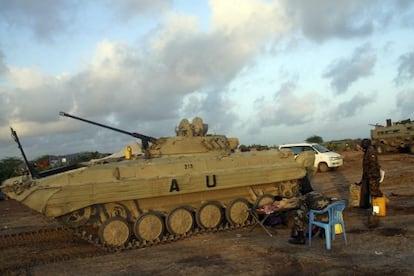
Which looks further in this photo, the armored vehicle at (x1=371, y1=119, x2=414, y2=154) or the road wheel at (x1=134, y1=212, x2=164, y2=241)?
the armored vehicle at (x1=371, y1=119, x2=414, y2=154)

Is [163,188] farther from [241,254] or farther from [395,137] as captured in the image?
[395,137]

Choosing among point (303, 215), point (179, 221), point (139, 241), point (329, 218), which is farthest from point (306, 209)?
point (139, 241)

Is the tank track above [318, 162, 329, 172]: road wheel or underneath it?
underneath

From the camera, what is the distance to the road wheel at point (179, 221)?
1086cm

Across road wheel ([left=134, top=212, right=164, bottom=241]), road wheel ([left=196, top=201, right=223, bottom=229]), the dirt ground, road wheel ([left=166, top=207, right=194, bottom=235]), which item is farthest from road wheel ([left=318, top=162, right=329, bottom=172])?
road wheel ([left=134, top=212, right=164, bottom=241])

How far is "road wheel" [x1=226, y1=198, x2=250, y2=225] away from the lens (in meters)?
11.6

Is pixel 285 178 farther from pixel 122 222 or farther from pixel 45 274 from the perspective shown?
pixel 45 274

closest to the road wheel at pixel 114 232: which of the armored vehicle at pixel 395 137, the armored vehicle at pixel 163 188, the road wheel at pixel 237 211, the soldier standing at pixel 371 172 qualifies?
the armored vehicle at pixel 163 188

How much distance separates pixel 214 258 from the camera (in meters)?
8.67

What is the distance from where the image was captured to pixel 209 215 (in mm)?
11367

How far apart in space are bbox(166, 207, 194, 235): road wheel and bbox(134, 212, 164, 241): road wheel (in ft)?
0.69

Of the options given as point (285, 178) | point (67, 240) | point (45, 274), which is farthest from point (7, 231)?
point (285, 178)

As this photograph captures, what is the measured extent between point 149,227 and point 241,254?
263cm

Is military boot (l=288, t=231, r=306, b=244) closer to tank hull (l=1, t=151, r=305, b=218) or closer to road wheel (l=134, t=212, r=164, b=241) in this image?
tank hull (l=1, t=151, r=305, b=218)
